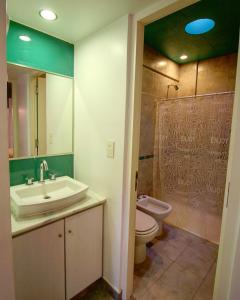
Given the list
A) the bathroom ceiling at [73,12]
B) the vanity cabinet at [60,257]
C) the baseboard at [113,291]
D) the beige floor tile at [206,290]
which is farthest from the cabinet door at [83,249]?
the bathroom ceiling at [73,12]

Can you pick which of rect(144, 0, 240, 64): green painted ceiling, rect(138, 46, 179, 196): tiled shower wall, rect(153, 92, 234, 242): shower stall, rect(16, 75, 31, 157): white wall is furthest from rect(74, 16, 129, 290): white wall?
rect(153, 92, 234, 242): shower stall

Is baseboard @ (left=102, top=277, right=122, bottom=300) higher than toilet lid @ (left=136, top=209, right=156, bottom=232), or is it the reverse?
toilet lid @ (left=136, top=209, right=156, bottom=232)

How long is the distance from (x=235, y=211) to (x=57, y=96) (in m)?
1.70

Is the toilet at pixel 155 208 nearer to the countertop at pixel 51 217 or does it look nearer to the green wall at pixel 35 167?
the countertop at pixel 51 217

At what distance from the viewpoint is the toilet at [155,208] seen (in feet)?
7.10

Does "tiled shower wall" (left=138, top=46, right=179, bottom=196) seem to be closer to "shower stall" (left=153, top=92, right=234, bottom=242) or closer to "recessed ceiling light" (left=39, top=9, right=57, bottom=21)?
"shower stall" (left=153, top=92, right=234, bottom=242)

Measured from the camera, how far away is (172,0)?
3.53ft

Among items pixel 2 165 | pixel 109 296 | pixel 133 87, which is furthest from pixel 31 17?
pixel 109 296

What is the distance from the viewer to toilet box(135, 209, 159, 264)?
1764 mm

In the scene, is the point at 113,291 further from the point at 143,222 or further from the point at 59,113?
the point at 59,113

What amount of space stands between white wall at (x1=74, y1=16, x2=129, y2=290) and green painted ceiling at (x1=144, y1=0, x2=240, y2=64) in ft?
2.11

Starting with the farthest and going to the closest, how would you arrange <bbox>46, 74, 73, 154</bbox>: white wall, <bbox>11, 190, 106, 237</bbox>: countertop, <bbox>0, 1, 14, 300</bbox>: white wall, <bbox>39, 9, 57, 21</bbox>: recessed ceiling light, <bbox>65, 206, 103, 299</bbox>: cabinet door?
<bbox>46, 74, 73, 154</bbox>: white wall < <bbox>65, 206, 103, 299</bbox>: cabinet door < <bbox>39, 9, 57, 21</bbox>: recessed ceiling light < <bbox>11, 190, 106, 237</bbox>: countertop < <bbox>0, 1, 14, 300</bbox>: white wall

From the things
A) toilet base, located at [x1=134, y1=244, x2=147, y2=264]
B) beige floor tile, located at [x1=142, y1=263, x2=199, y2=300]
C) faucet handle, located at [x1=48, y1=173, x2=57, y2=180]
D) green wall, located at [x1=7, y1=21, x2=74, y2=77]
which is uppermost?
green wall, located at [x1=7, y1=21, x2=74, y2=77]

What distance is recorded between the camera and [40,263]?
123cm
